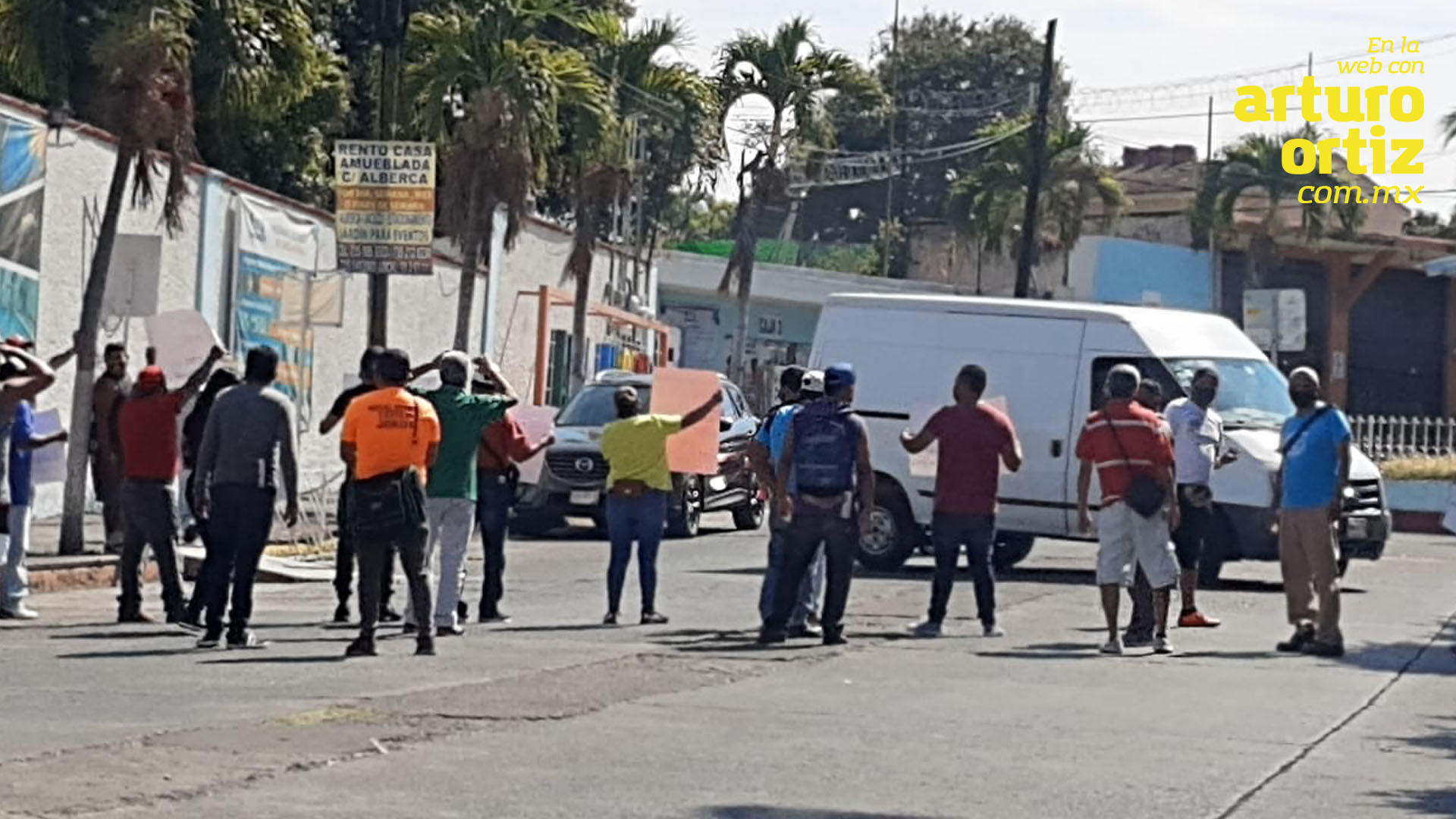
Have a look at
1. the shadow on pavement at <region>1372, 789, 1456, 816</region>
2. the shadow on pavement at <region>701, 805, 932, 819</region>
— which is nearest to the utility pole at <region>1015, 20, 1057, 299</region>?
the shadow on pavement at <region>1372, 789, 1456, 816</region>

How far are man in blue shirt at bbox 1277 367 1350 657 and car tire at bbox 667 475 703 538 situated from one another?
11.7m

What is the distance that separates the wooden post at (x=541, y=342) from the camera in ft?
131

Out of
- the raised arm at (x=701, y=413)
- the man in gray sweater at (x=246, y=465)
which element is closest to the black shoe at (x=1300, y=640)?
the raised arm at (x=701, y=413)

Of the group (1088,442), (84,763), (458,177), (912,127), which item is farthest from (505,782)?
(912,127)

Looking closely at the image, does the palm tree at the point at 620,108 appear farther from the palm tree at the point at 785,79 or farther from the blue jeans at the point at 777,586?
the blue jeans at the point at 777,586

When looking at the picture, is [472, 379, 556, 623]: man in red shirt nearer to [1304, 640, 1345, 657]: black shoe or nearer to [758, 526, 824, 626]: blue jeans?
[758, 526, 824, 626]: blue jeans

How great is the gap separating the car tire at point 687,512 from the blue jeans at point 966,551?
10733mm

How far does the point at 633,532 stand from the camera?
55.0 feet

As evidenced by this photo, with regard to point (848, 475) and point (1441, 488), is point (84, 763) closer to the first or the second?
point (848, 475)

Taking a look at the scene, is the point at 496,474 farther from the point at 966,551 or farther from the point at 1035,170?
the point at 1035,170

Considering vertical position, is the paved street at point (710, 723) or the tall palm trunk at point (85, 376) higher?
the tall palm trunk at point (85, 376)

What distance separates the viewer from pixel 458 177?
29797 millimetres

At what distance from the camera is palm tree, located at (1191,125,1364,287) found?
59719 mm

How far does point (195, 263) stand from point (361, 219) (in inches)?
126
